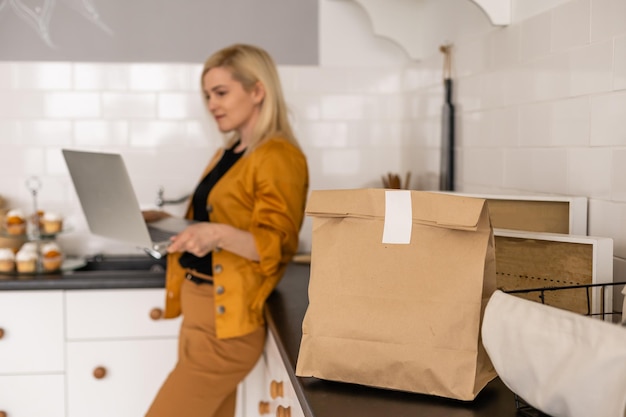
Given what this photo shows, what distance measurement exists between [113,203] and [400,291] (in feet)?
3.18

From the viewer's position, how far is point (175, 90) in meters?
2.75

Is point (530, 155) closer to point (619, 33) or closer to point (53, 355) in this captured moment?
point (619, 33)

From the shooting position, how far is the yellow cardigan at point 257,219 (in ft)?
5.96

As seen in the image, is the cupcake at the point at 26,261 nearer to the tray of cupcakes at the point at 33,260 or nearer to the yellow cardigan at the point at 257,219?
the tray of cupcakes at the point at 33,260

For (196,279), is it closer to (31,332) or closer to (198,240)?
(198,240)

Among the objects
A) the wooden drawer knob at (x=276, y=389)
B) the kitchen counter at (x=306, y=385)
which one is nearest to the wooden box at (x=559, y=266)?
the kitchen counter at (x=306, y=385)

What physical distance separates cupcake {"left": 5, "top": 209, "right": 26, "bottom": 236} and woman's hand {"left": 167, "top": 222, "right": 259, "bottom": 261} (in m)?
1.00

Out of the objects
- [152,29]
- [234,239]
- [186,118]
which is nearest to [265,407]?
[234,239]

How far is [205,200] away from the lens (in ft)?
6.54

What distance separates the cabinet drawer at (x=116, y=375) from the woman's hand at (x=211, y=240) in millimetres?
716

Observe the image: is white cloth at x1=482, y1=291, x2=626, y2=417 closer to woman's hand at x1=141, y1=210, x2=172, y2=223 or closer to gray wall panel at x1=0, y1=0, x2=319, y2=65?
woman's hand at x1=141, y1=210, x2=172, y2=223

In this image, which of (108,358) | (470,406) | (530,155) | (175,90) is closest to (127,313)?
(108,358)

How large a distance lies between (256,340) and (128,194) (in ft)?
1.57

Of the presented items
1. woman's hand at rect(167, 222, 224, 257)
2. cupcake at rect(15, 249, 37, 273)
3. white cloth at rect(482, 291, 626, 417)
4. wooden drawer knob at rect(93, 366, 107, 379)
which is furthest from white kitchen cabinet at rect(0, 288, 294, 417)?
white cloth at rect(482, 291, 626, 417)
